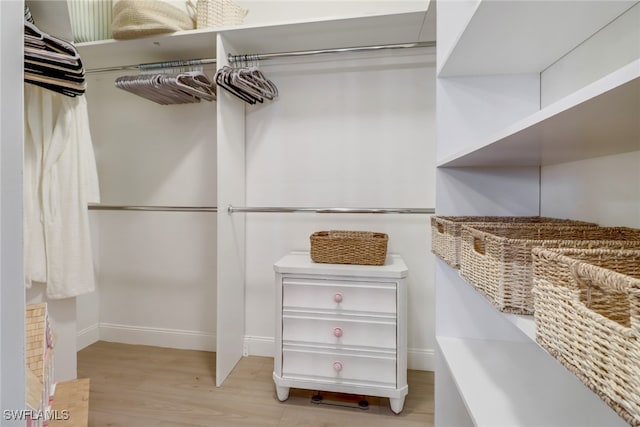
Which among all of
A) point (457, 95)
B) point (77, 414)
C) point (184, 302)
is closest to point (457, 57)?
point (457, 95)

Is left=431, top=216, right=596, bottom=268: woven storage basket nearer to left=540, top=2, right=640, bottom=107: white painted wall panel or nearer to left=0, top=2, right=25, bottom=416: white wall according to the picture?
left=540, top=2, right=640, bottom=107: white painted wall panel

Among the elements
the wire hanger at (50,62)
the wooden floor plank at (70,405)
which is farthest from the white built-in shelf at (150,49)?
the wooden floor plank at (70,405)

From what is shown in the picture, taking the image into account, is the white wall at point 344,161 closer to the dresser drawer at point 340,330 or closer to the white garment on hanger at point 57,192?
the dresser drawer at point 340,330

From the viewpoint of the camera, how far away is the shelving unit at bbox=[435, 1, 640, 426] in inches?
23.5

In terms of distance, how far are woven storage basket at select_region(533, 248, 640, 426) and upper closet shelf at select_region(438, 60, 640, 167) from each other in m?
0.21

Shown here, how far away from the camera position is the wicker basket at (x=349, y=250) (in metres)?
1.60

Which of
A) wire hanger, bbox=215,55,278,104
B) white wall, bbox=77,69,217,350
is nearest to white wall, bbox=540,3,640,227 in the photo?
wire hanger, bbox=215,55,278,104

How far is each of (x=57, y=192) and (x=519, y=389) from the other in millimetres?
1880

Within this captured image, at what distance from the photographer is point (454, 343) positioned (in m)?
1.12

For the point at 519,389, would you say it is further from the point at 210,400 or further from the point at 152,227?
the point at 152,227

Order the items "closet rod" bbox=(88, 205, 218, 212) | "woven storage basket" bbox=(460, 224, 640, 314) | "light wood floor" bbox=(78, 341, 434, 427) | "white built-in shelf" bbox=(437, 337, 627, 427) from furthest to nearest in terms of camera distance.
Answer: "closet rod" bbox=(88, 205, 218, 212), "light wood floor" bbox=(78, 341, 434, 427), "white built-in shelf" bbox=(437, 337, 627, 427), "woven storage basket" bbox=(460, 224, 640, 314)

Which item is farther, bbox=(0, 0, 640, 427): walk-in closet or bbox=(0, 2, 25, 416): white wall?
bbox=(0, 0, 640, 427): walk-in closet

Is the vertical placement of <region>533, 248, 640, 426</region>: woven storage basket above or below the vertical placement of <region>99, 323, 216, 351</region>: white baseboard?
above

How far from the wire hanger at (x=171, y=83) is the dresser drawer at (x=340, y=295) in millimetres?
1154
